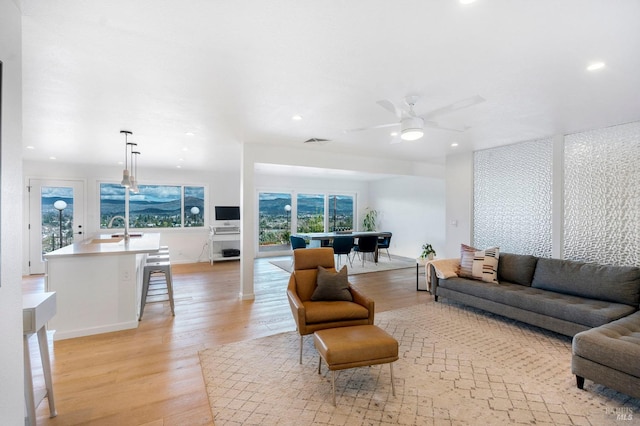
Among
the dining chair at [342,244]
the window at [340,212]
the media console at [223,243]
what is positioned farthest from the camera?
the window at [340,212]

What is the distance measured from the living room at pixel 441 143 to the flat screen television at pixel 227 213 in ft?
2.53

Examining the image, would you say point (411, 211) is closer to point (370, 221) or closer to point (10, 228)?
point (370, 221)

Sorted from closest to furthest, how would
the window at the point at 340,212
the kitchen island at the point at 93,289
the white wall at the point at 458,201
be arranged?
the kitchen island at the point at 93,289
the white wall at the point at 458,201
the window at the point at 340,212

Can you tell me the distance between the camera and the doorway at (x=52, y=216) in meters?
6.34

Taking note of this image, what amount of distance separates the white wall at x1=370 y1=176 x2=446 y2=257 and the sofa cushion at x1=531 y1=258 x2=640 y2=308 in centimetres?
366

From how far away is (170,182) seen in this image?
7.74 meters

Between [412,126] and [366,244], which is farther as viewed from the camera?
[366,244]

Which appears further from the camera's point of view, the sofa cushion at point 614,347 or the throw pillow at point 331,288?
the throw pillow at point 331,288

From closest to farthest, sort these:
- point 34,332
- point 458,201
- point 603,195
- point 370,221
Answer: point 34,332, point 603,195, point 458,201, point 370,221

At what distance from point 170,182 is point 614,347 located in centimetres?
837

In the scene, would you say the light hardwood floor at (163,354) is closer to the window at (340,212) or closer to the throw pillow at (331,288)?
the throw pillow at (331,288)

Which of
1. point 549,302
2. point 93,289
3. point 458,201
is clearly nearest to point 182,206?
point 93,289

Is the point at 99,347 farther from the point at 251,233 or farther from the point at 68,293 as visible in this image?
the point at 251,233

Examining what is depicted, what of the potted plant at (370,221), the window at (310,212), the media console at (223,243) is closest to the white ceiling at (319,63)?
the media console at (223,243)
